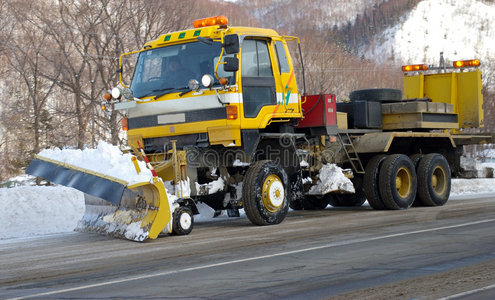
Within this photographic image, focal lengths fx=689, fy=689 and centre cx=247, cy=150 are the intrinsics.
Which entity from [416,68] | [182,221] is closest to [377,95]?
[416,68]

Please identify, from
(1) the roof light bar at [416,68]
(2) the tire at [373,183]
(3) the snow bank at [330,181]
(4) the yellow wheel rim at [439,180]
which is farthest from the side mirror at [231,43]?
(1) the roof light bar at [416,68]

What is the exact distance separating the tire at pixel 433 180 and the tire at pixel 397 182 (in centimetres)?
37

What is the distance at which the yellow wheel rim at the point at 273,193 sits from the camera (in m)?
10.7

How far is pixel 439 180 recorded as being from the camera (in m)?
14.6

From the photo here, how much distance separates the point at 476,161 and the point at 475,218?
510 cm

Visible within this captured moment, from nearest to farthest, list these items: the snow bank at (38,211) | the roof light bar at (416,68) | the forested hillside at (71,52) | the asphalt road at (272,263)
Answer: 1. the asphalt road at (272,263)
2. the snow bank at (38,211)
3. the roof light bar at (416,68)
4. the forested hillside at (71,52)

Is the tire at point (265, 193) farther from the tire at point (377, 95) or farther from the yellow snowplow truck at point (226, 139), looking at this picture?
the tire at point (377, 95)

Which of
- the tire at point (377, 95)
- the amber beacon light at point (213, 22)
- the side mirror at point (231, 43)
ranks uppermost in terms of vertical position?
the amber beacon light at point (213, 22)

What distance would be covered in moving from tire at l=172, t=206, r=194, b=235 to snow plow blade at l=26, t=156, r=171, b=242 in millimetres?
385

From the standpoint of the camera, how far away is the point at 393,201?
13039 millimetres

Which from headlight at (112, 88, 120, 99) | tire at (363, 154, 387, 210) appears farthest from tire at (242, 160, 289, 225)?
tire at (363, 154, 387, 210)

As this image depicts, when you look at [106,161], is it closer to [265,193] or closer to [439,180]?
[265,193]

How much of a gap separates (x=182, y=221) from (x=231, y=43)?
264 centimetres

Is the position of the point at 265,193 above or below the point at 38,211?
above
